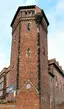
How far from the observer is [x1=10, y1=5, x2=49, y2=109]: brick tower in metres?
25.4

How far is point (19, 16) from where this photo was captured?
29594mm

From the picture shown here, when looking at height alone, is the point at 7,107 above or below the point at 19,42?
below

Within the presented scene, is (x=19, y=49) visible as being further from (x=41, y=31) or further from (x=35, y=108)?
(x=35, y=108)

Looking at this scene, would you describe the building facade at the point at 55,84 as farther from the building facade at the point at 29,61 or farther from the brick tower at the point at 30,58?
the brick tower at the point at 30,58

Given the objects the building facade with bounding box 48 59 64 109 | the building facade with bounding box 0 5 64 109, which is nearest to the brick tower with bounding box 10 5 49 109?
the building facade with bounding box 0 5 64 109

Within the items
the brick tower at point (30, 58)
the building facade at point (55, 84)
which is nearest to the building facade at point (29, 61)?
the brick tower at point (30, 58)

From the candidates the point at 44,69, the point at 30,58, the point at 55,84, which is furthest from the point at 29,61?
the point at 55,84

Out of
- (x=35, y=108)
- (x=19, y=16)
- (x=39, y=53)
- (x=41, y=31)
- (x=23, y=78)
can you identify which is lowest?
(x=35, y=108)

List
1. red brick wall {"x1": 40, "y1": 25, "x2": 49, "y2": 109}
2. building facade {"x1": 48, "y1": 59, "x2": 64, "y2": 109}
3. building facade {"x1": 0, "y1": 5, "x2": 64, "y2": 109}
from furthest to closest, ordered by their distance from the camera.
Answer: building facade {"x1": 48, "y1": 59, "x2": 64, "y2": 109}, red brick wall {"x1": 40, "y1": 25, "x2": 49, "y2": 109}, building facade {"x1": 0, "y1": 5, "x2": 64, "y2": 109}

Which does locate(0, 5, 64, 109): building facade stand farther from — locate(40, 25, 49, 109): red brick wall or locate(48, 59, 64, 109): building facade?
locate(48, 59, 64, 109): building facade

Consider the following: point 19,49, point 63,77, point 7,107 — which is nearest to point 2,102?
point 7,107

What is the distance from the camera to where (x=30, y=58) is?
27.1m

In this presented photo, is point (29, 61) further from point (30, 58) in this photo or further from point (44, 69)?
point (44, 69)

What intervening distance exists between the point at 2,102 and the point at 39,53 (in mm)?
7082
